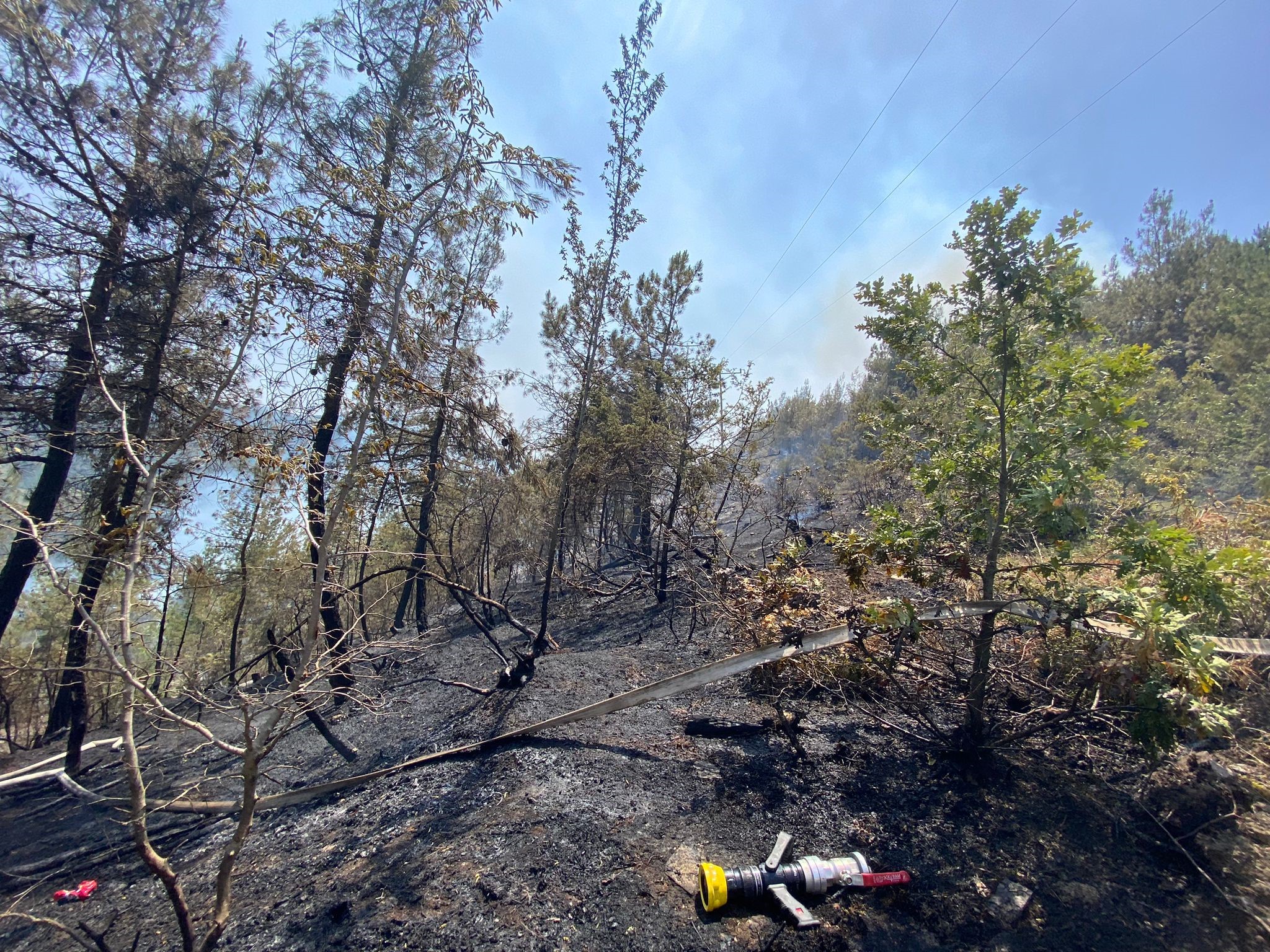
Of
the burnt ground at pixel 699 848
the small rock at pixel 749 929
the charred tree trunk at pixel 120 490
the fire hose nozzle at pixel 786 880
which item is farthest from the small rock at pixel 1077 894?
the charred tree trunk at pixel 120 490

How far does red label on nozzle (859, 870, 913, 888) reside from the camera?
2502mm

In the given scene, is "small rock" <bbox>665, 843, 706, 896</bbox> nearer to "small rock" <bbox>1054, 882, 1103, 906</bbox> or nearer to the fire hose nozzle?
the fire hose nozzle

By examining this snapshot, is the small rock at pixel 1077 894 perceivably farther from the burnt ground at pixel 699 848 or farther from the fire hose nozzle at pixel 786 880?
the fire hose nozzle at pixel 786 880

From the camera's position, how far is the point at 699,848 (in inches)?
114

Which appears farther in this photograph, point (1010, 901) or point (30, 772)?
point (30, 772)

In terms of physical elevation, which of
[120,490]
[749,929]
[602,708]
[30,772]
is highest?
[120,490]

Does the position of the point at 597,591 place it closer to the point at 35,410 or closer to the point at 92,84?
the point at 35,410

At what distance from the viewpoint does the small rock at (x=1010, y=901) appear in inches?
92.4

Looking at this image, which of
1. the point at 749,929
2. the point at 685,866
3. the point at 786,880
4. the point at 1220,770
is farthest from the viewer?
the point at 1220,770

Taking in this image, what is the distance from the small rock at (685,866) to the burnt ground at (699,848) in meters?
0.02

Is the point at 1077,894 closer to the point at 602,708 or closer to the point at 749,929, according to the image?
the point at 749,929

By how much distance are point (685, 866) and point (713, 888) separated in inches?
14.5

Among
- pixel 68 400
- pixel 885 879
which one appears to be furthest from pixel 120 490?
pixel 885 879

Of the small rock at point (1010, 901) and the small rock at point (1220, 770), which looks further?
the small rock at point (1220, 770)
